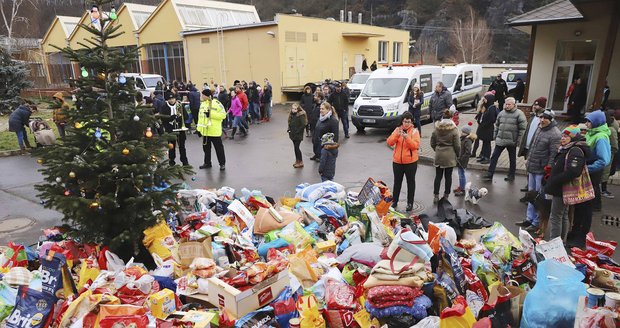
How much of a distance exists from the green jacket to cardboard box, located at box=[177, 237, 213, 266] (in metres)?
5.34

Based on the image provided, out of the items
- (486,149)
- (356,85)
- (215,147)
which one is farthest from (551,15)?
(215,147)

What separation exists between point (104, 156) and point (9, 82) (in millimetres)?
23142

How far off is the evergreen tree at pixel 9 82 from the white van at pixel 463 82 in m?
22.3

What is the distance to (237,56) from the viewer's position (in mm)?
26453

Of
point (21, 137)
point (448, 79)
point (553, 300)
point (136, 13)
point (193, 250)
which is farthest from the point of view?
point (136, 13)

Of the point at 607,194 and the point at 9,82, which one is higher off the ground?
the point at 9,82

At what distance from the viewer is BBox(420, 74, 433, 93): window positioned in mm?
16297

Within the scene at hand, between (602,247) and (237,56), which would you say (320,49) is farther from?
(602,247)

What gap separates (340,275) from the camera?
4.28m

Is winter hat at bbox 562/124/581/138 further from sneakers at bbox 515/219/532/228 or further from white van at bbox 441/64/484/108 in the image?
white van at bbox 441/64/484/108

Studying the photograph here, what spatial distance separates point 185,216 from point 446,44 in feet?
199

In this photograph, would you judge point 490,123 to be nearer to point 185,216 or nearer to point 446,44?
point 185,216

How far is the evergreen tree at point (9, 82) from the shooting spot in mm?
21572

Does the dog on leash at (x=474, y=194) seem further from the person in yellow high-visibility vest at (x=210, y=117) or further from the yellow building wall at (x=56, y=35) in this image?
the yellow building wall at (x=56, y=35)
